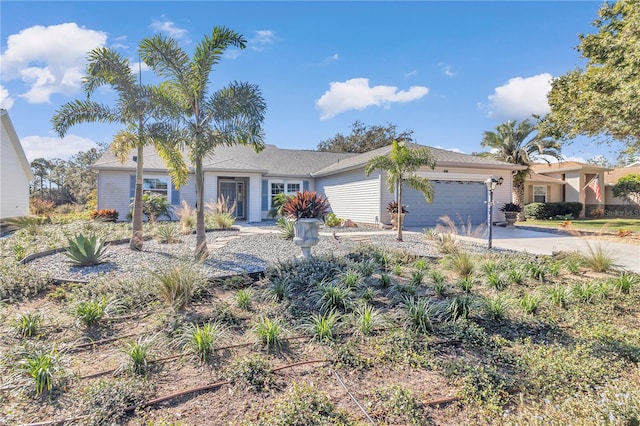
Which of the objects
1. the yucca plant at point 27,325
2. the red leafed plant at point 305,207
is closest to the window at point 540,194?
the red leafed plant at point 305,207

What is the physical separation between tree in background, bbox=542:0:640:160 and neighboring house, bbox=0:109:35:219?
2166 centimetres

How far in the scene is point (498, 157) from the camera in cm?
1892

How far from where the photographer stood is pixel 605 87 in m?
10.0

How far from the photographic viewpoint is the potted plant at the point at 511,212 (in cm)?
1379

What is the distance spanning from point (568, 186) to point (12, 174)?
3349cm

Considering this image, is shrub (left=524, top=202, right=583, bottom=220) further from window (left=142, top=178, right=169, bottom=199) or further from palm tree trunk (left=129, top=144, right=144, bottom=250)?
palm tree trunk (left=129, top=144, right=144, bottom=250)

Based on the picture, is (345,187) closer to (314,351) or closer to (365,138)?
(314,351)

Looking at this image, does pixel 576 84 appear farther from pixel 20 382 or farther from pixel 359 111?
pixel 359 111

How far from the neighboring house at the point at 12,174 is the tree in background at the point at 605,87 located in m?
21.7

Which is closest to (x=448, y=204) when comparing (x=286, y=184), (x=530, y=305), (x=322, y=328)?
(x=286, y=184)

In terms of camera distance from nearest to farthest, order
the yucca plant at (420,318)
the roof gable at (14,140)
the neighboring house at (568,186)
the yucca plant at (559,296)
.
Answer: the yucca plant at (420,318) < the yucca plant at (559,296) < the roof gable at (14,140) < the neighboring house at (568,186)

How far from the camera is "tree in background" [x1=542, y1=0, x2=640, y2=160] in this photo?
8.93 meters

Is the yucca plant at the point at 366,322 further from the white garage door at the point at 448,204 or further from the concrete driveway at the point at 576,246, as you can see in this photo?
the white garage door at the point at 448,204

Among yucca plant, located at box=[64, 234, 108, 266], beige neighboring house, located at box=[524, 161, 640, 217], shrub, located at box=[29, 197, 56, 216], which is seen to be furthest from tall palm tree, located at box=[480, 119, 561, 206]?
shrub, located at box=[29, 197, 56, 216]
